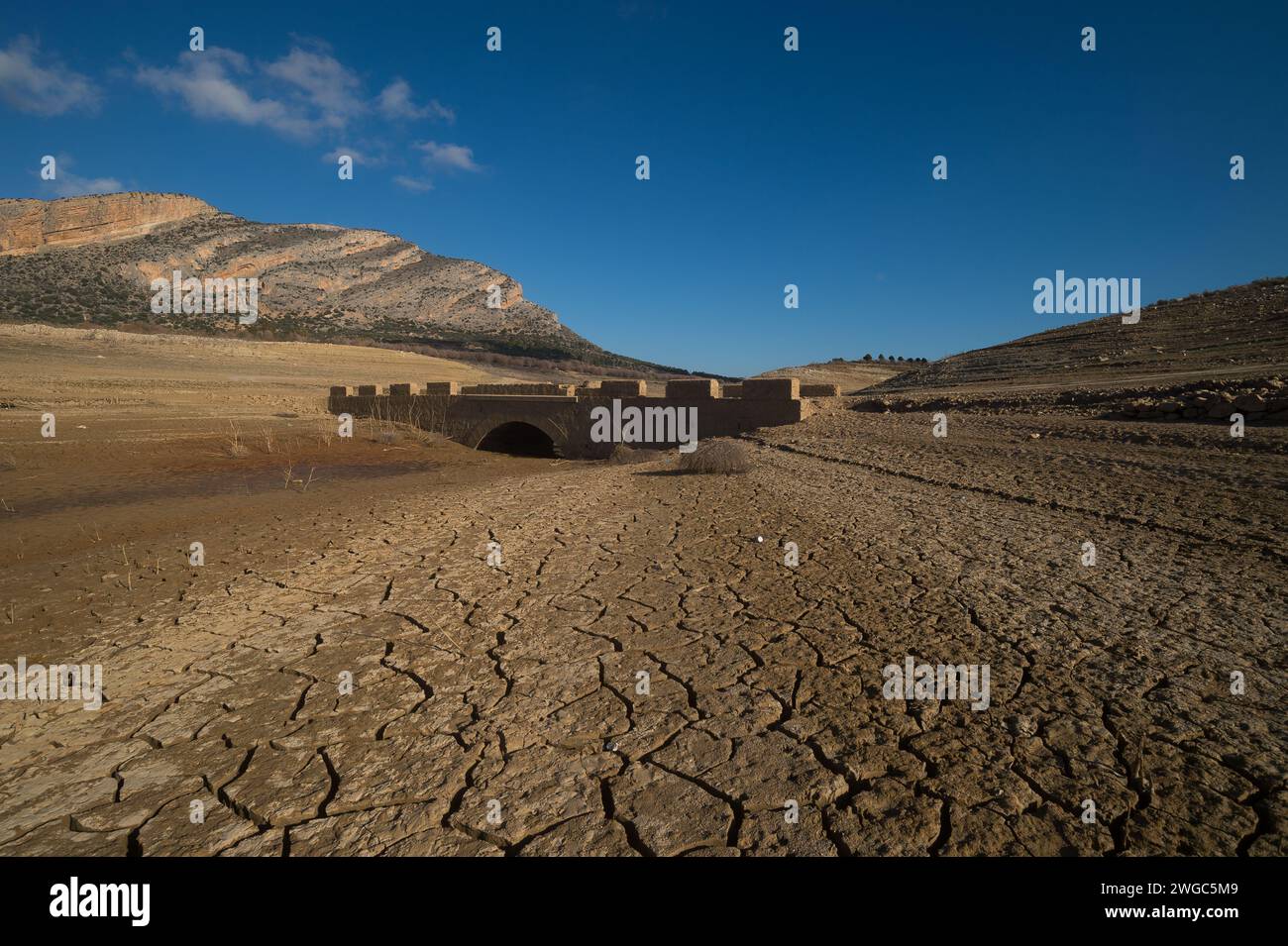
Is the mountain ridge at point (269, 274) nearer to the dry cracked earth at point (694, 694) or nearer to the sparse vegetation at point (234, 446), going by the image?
the sparse vegetation at point (234, 446)

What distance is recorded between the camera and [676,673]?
8.27 feet

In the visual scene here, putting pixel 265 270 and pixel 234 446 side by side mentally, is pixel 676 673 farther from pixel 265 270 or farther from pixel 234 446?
pixel 265 270

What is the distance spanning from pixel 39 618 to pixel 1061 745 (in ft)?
17.3

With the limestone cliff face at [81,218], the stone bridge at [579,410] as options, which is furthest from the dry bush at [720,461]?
the limestone cliff face at [81,218]

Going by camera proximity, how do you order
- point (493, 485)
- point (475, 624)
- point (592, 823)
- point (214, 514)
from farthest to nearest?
point (493, 485) < point (214, 514) < point (475, 624) < point (592, 823)

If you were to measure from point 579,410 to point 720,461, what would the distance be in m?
6.93

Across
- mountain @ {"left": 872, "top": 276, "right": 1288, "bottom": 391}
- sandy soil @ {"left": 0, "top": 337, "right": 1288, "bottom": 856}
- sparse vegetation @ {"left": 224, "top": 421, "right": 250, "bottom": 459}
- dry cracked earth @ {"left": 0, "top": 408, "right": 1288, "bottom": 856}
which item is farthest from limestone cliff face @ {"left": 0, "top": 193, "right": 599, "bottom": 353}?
dry cracked earth @ {"left": 0, "top": 408, "right": 1288, "bottom": 856}

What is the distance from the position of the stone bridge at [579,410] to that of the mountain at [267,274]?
2792 cm

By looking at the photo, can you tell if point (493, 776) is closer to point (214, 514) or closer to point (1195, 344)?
point (214, 514)

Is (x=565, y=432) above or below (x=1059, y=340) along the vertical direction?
below

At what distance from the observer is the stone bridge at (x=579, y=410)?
11.1m

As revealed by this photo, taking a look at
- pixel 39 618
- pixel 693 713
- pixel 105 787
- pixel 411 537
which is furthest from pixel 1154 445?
pixel 39 618

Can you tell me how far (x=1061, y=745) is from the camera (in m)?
1.86

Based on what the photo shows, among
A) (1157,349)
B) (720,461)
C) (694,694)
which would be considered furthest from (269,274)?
(694,694)
